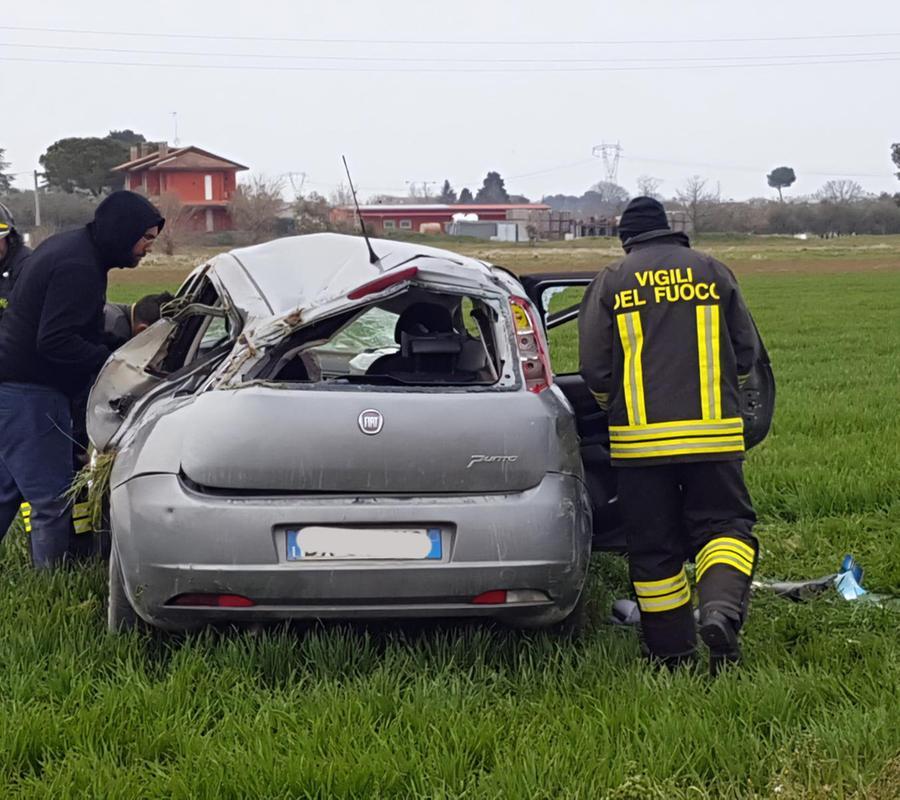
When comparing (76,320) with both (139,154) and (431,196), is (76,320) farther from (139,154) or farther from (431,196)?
(431,196)

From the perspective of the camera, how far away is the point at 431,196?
128 m

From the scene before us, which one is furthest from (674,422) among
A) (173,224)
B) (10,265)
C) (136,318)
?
(173,224)

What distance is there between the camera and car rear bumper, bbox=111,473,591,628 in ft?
13.4

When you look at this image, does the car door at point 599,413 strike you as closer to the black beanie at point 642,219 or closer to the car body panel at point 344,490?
the black beanie at point 642,219

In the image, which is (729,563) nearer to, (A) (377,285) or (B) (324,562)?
(B) (324,562)

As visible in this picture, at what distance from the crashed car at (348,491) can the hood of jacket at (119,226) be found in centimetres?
133

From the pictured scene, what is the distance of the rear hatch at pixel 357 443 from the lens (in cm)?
415

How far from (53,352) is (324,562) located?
6.72 ft

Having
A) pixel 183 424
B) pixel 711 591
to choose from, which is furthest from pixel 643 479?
pixel 183 424

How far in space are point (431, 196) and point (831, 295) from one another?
9894 cm

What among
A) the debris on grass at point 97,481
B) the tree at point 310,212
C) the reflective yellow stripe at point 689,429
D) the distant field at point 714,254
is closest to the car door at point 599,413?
the reflective yellow stripe at point 689,429

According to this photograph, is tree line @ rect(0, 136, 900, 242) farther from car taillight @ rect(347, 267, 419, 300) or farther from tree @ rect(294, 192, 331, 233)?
car taillight @ rect(347, 267, 419, 300)

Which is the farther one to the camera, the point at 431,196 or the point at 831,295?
the point at 431,196

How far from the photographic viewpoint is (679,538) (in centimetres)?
473
